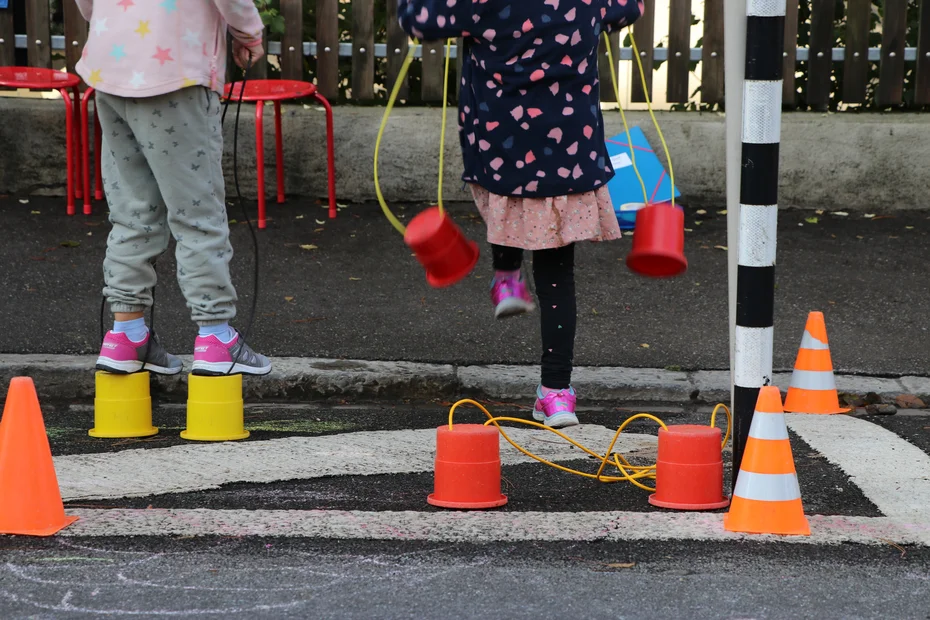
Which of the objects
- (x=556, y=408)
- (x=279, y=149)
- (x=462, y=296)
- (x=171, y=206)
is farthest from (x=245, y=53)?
(x=279, y=149)

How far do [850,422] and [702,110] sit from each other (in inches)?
172

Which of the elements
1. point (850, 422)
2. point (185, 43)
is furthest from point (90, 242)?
point (850, 422)

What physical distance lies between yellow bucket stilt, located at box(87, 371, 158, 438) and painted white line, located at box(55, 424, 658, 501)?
0.93 ft

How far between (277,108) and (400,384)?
334cm

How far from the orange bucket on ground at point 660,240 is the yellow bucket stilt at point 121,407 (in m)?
1.71

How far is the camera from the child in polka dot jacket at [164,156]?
14.2 feet

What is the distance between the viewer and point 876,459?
4090 mm

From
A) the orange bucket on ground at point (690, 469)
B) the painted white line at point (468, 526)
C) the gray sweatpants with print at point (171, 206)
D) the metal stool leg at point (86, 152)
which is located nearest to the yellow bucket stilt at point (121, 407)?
the gray sweatpants with print at point (171, 206)

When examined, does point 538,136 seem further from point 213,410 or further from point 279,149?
point 279,149

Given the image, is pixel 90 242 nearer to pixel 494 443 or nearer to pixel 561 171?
pixel 561 171

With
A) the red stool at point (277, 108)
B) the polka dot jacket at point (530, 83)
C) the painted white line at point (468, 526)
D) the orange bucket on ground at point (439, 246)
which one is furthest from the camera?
the red stool at point (277, 108)

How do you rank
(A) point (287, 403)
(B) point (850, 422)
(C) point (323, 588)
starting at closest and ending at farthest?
1. (C) point (323, 588)
2. (B) point (850, 422)
3. (A) point (287, 403)

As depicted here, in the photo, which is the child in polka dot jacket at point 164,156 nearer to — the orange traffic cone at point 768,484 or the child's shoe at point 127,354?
the child's shoe at point 127,354

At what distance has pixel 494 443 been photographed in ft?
11.4
